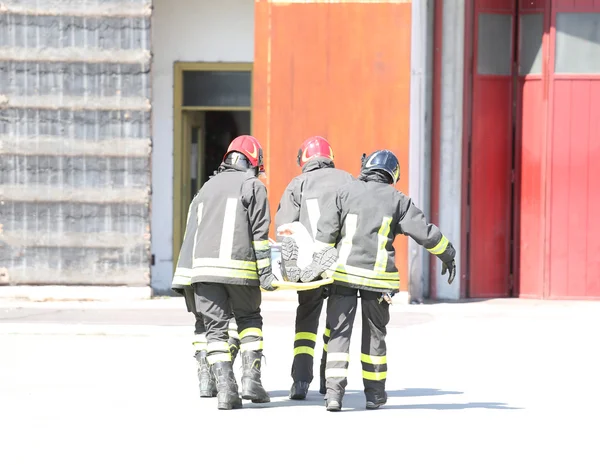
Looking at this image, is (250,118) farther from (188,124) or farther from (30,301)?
(30,301)

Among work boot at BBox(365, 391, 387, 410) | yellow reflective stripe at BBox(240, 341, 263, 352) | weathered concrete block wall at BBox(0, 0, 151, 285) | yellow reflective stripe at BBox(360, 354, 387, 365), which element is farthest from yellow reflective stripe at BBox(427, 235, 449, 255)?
weathered concrete block wall at BBox(0, 0, 151, 285)

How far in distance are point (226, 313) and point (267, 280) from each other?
433mm

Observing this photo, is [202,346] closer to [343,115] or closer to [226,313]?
[226,313]

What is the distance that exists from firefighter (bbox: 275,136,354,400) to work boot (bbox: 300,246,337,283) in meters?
0.17

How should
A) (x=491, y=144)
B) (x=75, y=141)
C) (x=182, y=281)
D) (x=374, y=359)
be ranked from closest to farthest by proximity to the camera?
(x=374, y=359) → (x=182, y=281) → (x=75, y=141) → (x=491, y=144)

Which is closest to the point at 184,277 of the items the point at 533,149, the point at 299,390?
the point at 299,390

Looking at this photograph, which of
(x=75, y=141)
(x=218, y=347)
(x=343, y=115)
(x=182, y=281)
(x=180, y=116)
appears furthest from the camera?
(x=180, y=116)

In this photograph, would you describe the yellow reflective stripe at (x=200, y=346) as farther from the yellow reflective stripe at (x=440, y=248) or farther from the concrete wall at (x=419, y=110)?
the concrete wall at (x=419, y=110)

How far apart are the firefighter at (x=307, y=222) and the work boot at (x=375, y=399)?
1.98 ft

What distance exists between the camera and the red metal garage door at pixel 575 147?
17.5m

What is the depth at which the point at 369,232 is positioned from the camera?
9.58 metres

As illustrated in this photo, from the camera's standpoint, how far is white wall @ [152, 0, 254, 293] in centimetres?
1797

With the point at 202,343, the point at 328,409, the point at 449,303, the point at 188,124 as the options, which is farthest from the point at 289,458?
the point at 188,124

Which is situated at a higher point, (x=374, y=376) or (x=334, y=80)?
(x=334, y=80)
